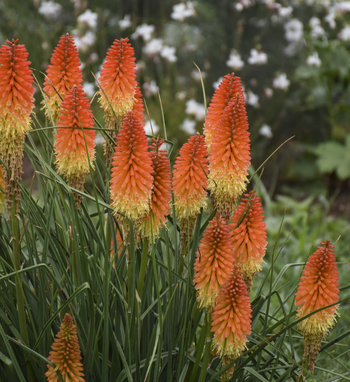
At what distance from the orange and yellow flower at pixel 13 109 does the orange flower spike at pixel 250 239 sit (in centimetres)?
75

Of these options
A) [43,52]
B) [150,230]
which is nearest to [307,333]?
[150,230]

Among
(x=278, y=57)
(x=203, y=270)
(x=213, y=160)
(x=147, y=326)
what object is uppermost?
(x=278, y=57)

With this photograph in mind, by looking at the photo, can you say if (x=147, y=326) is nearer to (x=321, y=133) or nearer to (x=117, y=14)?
(x=321, y=133)

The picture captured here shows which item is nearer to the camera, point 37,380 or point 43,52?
point 37,380

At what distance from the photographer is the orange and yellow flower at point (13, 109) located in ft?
5.89

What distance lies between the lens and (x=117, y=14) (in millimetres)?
8203

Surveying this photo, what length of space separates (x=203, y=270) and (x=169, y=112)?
5479 mm

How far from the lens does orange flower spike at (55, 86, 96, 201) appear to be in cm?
191

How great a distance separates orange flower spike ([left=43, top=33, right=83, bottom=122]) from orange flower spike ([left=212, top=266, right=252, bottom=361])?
0.90 metres

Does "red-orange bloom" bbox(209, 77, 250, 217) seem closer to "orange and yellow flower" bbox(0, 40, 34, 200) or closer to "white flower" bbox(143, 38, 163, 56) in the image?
"orange and yellow flower" bbox(0, 40, 34, 200)

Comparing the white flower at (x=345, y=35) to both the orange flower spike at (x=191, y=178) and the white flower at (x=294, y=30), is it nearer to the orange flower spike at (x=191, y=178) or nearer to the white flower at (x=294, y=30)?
the white flower at (x=294, y=30)

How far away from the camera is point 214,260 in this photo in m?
1.80

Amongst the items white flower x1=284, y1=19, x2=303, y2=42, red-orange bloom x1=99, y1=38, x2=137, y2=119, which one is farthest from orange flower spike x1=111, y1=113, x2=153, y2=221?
white flower x1=284, y1=19, x2=303, y2=42

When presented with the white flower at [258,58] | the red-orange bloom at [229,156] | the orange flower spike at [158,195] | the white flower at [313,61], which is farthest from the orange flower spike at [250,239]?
the white flower at [313,61]
